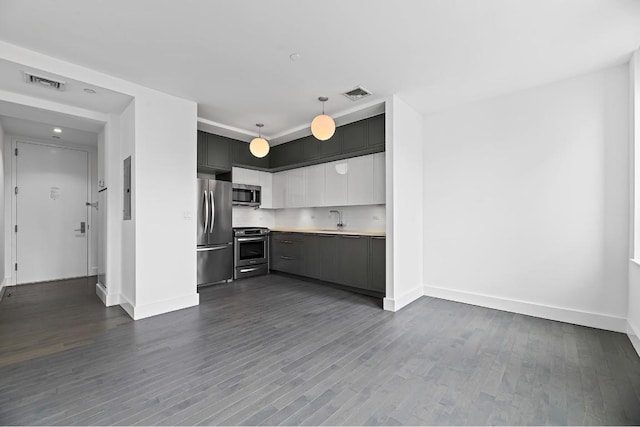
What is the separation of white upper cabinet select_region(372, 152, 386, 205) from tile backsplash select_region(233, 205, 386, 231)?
490 mm

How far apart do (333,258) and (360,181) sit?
136 cm

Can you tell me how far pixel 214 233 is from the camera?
16.3ft

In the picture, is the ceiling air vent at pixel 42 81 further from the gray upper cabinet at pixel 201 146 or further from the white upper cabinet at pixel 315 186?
the white upper cabinet at pixel 315 186

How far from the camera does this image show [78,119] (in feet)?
13.2

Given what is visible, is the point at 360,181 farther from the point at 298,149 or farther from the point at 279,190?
the point at 279,190

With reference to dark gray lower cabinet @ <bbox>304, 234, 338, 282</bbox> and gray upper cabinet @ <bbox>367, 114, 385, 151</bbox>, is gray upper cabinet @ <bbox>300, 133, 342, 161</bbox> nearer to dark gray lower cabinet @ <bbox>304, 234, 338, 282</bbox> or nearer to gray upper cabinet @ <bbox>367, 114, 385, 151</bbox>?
gray upper cabinet @ <bbox>367, 114, 385, 151</bbox>

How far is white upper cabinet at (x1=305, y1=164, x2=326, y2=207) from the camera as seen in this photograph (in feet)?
17.9

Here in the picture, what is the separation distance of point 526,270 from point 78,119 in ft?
20.5

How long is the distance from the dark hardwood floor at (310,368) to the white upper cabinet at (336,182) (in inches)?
80.5

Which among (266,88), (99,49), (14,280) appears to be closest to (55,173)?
(14,280)

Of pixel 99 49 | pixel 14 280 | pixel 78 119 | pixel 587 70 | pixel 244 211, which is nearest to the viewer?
pixel 99 49

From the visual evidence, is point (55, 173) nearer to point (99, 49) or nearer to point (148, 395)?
point (99, 49)

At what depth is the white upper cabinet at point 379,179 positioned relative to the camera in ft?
14.8

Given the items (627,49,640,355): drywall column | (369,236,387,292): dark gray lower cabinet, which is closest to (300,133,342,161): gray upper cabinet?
(369,236,387,292): dark gray lower cabinet
